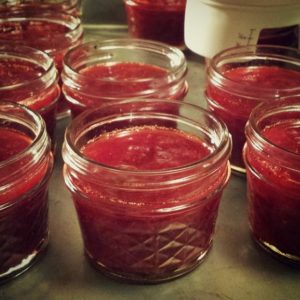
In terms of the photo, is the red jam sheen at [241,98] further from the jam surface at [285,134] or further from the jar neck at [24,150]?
the jar neck at [24,150]

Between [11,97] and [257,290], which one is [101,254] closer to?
[257,290]

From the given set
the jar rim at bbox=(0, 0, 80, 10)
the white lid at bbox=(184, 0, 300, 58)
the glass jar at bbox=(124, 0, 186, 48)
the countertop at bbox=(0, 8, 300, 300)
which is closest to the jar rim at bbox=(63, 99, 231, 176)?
the countertop at bbox=(0, 8, 300, 300)

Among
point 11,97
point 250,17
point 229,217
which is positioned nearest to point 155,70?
point 250,17

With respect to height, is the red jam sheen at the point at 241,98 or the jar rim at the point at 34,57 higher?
the jar rim at the point at 34,57

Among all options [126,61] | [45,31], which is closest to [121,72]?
[126,61]

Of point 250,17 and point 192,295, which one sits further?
point 250,17

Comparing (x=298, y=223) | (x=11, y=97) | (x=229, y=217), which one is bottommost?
(x=229, y=217)

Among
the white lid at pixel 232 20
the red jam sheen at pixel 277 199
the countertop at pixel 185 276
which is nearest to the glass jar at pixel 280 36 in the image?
the white lid at pixel 232 20
